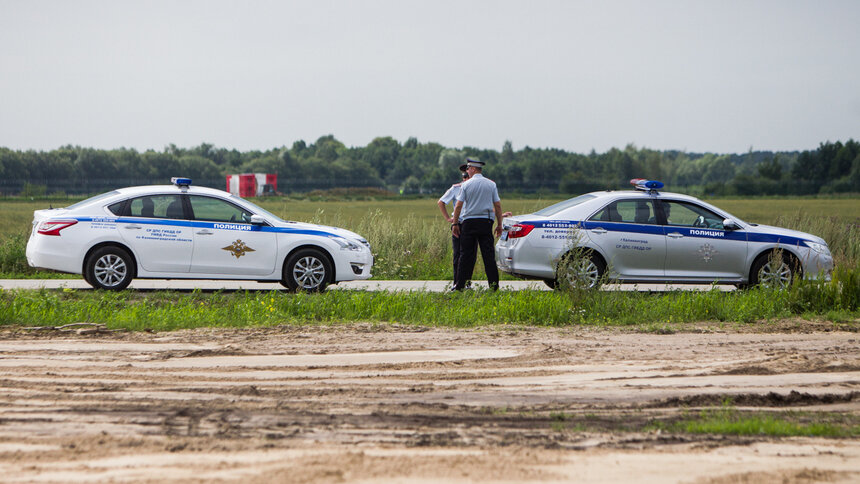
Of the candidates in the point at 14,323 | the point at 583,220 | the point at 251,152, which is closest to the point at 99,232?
the point at 14,323

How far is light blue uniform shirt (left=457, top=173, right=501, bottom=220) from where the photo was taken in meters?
12.2

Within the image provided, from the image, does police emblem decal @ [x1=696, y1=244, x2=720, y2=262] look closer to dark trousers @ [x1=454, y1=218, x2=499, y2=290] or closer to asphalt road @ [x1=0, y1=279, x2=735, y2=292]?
asphalt road @ [x1=0, y1=279, x2=735, y2=292]

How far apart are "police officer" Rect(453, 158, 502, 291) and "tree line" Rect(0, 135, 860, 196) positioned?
7246cm

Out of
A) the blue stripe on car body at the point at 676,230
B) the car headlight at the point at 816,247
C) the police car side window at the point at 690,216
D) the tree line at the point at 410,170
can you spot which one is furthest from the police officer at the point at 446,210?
the tree line at the point at 410,170

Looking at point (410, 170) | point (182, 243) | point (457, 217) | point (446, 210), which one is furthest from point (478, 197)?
point (410, 170)

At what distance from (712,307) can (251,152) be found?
137517mm

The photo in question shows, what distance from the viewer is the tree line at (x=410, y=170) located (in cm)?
8951

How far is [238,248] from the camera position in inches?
504

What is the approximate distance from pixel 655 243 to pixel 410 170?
145 metres

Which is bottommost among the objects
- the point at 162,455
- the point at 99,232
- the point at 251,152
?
the point at 162,455

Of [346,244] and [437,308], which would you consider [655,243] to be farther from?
[346,244]

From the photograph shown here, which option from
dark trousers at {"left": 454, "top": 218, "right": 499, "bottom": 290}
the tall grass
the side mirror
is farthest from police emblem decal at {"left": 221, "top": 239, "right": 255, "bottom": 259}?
the tall grass

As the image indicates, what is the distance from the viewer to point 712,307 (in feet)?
36.2

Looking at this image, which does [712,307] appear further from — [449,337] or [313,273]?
[313,273]
